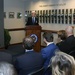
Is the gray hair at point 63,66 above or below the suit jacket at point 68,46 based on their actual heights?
above

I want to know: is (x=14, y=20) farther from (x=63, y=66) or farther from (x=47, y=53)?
(x=63, y=66)

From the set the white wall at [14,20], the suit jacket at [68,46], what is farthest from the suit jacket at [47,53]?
the white wall at [14,20]

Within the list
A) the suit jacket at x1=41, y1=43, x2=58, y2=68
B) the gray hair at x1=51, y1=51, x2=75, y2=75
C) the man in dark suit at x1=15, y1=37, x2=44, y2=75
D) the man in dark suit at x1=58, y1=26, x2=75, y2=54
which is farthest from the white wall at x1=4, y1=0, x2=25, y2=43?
the gray hair at x1=51, y1=51, x2=75, y2=75

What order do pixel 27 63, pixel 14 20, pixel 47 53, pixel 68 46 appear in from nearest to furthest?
1. pixel 27 63
2. pixel 47 53
3. pixel 68 46
4. pixel 14 20

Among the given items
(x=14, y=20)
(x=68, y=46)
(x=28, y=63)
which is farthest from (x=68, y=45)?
(x=14, y=20)

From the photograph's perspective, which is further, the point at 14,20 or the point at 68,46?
the point at 14,20

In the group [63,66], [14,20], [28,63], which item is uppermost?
[14,20]

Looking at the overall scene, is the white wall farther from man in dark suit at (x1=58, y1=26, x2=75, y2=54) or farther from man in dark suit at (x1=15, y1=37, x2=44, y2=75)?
man in dark suit at (x1=15, y1=37, x2=44, y2=75)

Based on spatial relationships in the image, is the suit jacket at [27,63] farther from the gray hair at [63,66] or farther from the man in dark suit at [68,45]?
the man in dark suit at [68,45]

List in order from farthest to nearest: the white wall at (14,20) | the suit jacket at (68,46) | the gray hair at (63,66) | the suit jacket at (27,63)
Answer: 1. the white wall at (14,20)
2. the suit jacket at (68,46)
3. the suit jacket at (27,63)
4. the gray hair at (63,66)

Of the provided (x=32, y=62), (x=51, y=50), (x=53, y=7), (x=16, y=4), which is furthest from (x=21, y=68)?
(x=16, y=4)

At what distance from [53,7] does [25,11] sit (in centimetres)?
226

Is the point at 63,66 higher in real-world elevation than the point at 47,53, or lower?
higher

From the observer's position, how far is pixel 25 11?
35.2 ft
